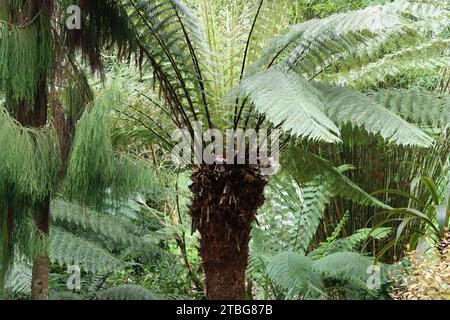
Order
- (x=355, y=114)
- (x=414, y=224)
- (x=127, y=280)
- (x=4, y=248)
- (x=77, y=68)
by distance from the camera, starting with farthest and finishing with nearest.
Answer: (x=127, y=280), (x=414, y=224), (x=77, y=68), (x=355, y=114), (x=4, y=248)

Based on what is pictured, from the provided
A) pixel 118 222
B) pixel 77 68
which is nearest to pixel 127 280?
pixel 118 222

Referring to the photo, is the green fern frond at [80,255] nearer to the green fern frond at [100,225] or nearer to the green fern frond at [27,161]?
the green fern frond at [100,225]

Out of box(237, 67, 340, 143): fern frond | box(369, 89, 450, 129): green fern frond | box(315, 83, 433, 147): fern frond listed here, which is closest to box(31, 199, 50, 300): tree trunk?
box(237, 67, 340, 143): fern frond

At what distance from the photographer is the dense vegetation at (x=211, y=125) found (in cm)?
240

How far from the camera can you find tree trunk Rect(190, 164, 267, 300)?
9.43ft

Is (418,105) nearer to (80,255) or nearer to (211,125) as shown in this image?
(211,125)

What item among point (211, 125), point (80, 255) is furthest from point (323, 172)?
point (80, 255)

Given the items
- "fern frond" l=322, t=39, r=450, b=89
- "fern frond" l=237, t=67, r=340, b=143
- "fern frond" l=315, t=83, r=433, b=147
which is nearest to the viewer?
"fern frond" l=237, t=67, r=340, b=143

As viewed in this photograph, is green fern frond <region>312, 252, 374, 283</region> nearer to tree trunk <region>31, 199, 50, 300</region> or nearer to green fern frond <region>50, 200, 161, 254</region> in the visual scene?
green fern frond <region>50, 200, 161, 254</region>

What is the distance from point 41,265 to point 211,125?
927mm

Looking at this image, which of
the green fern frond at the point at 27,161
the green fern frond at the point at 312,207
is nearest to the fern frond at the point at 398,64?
the green fern frond at the point at 312,207
